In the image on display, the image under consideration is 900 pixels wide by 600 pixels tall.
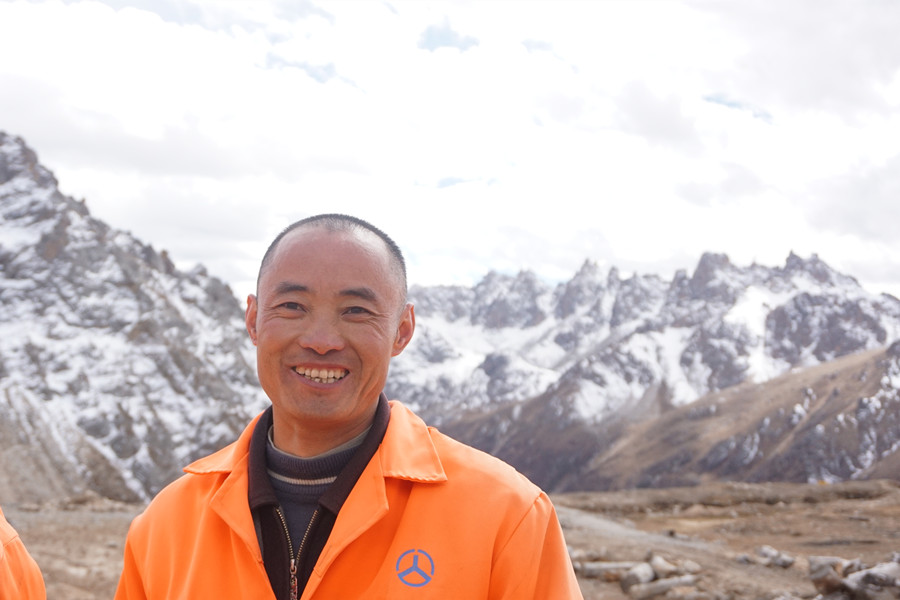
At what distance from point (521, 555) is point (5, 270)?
15001 cm

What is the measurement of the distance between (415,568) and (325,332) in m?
1.06

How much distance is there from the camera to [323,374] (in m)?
3.37

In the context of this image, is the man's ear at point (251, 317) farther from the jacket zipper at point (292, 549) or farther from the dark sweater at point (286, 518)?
the jacket zipper at point (292, 549)

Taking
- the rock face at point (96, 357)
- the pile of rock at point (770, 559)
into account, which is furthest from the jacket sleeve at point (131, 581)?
the rock face at point (96, 357)

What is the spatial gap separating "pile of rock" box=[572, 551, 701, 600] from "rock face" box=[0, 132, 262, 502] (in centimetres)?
8770

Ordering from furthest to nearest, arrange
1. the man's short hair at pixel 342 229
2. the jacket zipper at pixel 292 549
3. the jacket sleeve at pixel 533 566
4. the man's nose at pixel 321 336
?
the man's short hair at pixel 342 229, the man's nose at pixel 321 336, the jacket zipper at pixel 292 549, the jacket sleeve at pixel 533 566

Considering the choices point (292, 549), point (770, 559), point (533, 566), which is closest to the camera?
point (533, 566)

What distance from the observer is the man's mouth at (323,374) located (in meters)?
3.37

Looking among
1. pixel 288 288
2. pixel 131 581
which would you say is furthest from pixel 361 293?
pixel 131 581

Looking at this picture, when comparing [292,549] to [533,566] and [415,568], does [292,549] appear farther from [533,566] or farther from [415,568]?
[533,566]

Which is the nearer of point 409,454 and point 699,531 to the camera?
point 409,454

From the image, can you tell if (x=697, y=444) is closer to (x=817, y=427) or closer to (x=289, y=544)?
(x=817, y=427)

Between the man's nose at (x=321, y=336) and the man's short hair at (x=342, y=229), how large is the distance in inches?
16.4

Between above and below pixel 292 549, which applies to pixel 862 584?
below
